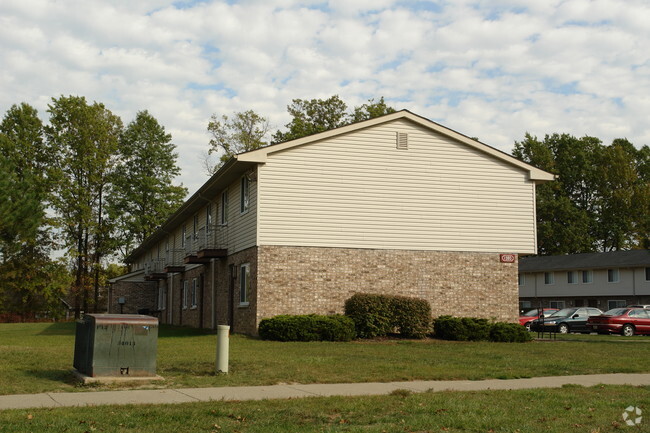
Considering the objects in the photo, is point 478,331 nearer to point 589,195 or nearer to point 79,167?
point 79,167

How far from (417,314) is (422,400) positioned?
1534 cm

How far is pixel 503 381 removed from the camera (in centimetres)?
1339

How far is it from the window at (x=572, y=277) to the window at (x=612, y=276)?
2.92 metres

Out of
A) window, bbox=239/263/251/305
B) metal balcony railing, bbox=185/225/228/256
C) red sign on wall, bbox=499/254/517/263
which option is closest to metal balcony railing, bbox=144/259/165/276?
metal balcony railing, bbox=185/225/228/256

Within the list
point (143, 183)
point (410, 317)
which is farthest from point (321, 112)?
point (410, 317)

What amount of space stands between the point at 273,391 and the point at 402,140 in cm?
1736

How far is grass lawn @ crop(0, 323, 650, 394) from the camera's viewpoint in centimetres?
1288

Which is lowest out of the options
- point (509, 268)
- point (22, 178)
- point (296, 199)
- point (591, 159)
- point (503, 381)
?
point (503, 381)

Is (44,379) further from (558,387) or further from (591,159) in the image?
(591,159)

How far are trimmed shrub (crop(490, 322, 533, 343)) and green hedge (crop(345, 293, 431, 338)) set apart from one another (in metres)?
2.20

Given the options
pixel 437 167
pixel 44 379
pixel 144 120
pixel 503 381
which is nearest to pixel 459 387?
pixel 503 381

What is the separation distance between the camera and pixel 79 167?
56250 millimetres

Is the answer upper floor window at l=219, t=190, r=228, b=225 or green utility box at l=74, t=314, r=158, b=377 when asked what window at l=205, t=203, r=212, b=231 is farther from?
green utility box at l=74, t=314, r=158, b=377

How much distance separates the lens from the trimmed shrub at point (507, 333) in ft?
84.0
